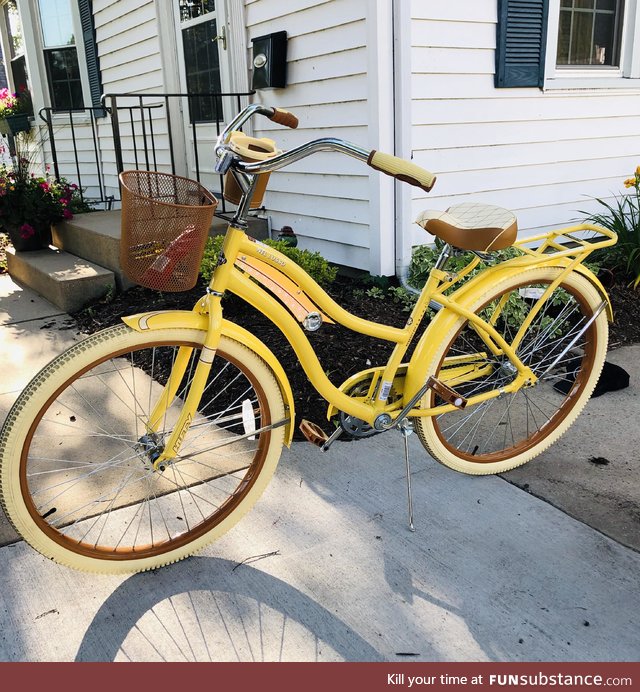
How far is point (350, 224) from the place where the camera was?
439 cm

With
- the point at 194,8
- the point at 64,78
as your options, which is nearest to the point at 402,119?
the point at 194,8

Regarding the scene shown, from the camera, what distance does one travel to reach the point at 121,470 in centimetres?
253

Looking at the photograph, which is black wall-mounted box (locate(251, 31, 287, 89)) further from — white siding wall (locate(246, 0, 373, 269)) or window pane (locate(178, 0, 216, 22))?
window pane (locate(178, 0, 216, 22))

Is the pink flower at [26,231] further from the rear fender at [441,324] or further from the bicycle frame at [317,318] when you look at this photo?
the rear fender at [441,324]

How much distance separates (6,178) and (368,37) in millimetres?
3323

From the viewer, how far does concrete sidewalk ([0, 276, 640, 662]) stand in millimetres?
1686

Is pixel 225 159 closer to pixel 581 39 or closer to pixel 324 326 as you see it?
pixel 324 326

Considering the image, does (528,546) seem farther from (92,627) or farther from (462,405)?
(92,627)

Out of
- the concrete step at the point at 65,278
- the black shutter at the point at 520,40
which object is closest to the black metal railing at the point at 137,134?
the concrete step at the point at 65,278

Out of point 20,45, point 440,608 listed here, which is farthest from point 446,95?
point 20,45

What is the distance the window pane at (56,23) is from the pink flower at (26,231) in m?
3.80

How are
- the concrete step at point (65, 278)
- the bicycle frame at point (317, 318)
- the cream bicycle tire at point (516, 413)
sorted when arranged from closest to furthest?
the bicycle frame at point (317, 318)
the cream bicycle tire at point (516, 413)
the concrete step at point (65, 278)

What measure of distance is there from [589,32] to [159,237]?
4.35 m

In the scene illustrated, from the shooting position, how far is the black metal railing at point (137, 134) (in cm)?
535
